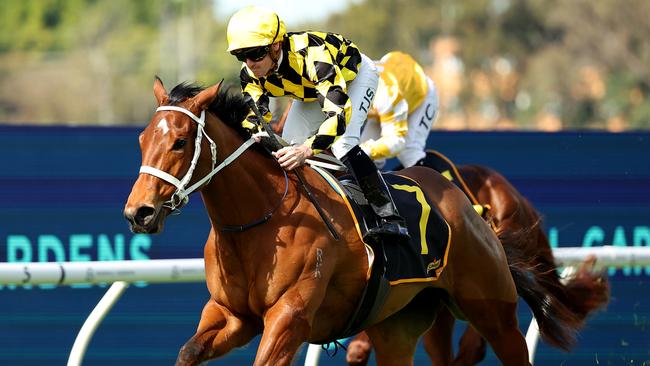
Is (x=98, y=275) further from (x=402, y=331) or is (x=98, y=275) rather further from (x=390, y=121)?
(x=390, y=121)

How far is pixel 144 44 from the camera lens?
1672 inches

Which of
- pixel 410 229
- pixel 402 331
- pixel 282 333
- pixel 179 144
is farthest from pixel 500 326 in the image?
pixel 179 144

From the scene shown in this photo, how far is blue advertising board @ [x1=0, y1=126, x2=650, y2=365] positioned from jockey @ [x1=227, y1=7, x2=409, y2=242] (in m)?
1.70

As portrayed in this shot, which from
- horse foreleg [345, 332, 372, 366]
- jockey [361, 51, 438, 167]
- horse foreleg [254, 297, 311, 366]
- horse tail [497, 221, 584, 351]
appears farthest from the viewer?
jockey [361, 51, 438, 167]

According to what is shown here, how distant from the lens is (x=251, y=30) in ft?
14.0

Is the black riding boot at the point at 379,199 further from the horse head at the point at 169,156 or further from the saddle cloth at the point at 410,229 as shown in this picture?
the horse head at the point at 169,156

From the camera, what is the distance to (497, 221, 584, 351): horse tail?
536cm

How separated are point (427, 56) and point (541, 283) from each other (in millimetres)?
32139

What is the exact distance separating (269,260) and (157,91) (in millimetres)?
766

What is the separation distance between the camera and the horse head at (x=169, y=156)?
151 inches

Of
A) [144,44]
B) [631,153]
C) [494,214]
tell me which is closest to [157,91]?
[494,214]

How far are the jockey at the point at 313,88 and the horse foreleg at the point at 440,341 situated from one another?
1.18 m

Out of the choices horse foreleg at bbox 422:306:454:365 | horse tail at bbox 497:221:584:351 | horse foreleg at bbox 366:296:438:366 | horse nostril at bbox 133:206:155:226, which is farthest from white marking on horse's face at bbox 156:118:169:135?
horse foreleg at bbox 422:306:454:365

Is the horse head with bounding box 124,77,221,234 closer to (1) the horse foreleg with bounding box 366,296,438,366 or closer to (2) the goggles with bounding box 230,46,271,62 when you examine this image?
(2) the goggles with bounding box 230,46,271,62
